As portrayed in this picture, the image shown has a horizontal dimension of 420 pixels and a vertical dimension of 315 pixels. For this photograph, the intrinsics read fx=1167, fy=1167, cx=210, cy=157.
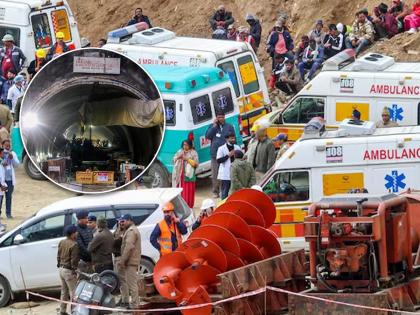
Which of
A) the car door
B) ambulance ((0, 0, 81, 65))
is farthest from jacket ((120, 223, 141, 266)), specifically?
ambulance ((0, 0, 81, 65))

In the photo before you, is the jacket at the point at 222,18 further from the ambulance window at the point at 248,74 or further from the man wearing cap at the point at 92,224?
the man wearing cap at the point at 92,224

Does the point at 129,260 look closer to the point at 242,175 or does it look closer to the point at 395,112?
the point at 242,175

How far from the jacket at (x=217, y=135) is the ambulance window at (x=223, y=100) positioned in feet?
4.40

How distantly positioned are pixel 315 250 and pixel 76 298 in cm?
291

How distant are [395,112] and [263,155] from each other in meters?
3.12

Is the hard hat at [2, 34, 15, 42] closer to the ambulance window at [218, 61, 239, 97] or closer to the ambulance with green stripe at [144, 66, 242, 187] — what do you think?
the ambulance window at [218, 61, 239, 97]

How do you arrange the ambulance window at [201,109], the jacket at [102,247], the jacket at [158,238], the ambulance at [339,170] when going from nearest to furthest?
the jacket at [102,247] → the jacket at [158,238] → the ambulance at [339,170] → the ambulance window at [201,109]

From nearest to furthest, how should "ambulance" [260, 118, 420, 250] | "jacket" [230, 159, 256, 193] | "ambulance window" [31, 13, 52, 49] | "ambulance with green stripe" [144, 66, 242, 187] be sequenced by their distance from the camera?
"ambulance" [260, 118, 420, 250] < "jacket" [230, 159, 256, 193] < "ambulance with green stripe" [144, 66, 242, 187] < "ambulance window" [31, 13, 52, 49]

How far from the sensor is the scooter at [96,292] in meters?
13.3

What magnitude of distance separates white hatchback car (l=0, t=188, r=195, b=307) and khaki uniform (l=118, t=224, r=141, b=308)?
2.24 m

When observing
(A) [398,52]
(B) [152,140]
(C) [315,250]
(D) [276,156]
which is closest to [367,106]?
(D) [276,156]

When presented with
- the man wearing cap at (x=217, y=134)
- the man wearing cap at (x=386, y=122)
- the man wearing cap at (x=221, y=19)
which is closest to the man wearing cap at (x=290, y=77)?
the man wearing cap at (x=221, y=19)

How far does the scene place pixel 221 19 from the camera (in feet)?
106

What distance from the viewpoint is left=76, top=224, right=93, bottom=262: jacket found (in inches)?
585
